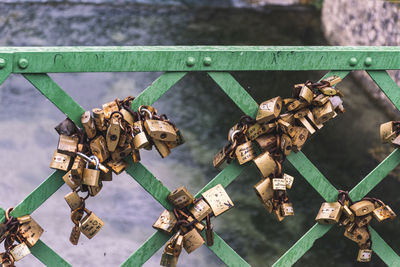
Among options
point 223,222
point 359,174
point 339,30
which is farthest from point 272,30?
point 223,222

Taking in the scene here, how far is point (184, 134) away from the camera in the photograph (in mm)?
4484

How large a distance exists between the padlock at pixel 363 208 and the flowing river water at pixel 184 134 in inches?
51.5

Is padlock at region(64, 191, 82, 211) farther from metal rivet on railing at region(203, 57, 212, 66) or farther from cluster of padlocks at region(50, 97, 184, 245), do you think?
metal rivet on railing at region(203, 57, 212, 66)

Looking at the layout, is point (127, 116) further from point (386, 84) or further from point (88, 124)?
point (386, 84)

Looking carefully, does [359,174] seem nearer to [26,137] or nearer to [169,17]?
[26,137]

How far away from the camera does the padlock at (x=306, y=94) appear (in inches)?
67.4

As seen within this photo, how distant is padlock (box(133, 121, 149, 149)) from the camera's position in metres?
1.58

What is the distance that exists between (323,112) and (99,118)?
24.1 inches

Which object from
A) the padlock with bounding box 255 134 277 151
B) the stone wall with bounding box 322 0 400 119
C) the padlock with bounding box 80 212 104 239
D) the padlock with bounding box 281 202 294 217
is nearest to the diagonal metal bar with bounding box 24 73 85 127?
the padlock with bounding box 80 212 104 239

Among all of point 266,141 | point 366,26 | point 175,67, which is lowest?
point 366,26

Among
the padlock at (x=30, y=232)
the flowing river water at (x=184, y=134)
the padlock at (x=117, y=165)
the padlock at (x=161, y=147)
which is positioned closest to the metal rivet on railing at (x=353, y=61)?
the padlock at (x=161, y=147)

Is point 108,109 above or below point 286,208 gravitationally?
above

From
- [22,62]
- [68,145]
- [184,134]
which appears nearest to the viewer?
[22,62]

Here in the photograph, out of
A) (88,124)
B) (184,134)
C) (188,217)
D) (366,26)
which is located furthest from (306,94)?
(366,26)
